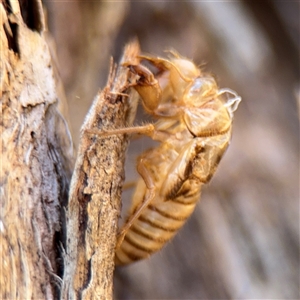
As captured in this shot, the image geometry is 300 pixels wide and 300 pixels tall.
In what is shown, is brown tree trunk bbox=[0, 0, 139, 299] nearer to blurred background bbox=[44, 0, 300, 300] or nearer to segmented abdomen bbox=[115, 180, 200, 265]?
segmented abdomen bbox=[115, 180, 200, 265]

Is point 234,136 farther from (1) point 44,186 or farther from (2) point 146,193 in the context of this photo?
(1) point 44,186

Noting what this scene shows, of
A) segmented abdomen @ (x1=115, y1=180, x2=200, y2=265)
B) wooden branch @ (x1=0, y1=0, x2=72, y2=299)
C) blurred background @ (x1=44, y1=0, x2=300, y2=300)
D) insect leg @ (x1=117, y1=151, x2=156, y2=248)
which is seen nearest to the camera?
wooden branch @ (x1=0, y1=0, x2=72, y2=299)

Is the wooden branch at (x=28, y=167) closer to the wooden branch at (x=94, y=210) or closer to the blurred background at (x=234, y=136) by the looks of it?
the wooden branch at (x=94, y=210)

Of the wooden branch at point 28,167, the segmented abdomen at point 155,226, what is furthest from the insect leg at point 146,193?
the wooden branch at point 28,167

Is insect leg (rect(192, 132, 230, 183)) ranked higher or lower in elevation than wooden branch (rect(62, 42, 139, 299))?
higher

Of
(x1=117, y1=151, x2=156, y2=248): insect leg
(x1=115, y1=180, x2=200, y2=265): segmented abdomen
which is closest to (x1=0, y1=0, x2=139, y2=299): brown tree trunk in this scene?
(x1=117, y1=151, x2=156, y2=248): insect leg

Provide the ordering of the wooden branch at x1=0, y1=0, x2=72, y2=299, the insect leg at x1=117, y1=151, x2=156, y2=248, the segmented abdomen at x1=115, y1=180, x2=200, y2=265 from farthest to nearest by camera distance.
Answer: the segmented abdomen at x1=115, y1=180, x2=200, y2=265 < the insect leg at x1=117, y1=151, x2=156, y2=248 < the wooden branch at x1=0, y1=0, x2=72, y2=299

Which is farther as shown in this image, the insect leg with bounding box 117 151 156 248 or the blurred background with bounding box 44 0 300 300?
the blurred background with bounding box 44 0 300 300
